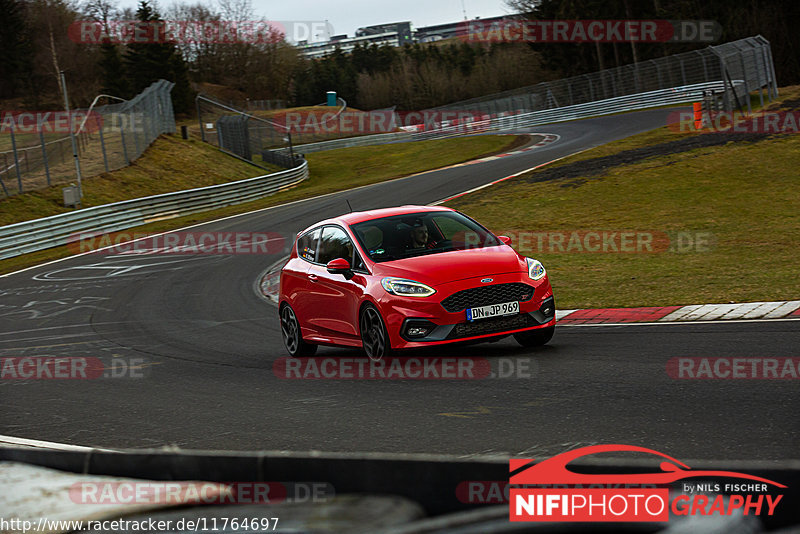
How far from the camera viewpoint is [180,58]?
8775 centimetres

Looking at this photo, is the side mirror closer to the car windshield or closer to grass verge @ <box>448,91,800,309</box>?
the car windshield

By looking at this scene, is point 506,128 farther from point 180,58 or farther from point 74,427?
point 74,427

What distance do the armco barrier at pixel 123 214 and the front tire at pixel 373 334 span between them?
68.2 feet

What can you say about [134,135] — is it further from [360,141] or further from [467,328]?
[467,328]

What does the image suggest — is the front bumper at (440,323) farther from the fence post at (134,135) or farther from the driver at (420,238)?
the fence post at (134,135)

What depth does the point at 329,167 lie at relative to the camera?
5641 centimetres

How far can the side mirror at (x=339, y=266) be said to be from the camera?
379 inches

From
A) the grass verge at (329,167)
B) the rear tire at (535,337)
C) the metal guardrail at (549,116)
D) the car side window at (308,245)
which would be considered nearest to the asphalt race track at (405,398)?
the rear tire at (535,337)

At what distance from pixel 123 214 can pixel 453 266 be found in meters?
25.5

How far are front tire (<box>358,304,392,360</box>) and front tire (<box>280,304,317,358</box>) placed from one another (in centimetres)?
150

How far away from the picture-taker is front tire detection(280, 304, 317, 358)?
35.4ft

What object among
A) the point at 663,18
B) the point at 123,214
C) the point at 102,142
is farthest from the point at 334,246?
the point at 663,18

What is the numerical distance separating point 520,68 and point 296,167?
44745mm

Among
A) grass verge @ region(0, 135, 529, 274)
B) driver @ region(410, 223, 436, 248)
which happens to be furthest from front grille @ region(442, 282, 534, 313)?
grass verge @ region(0, 135, 529, 274)
